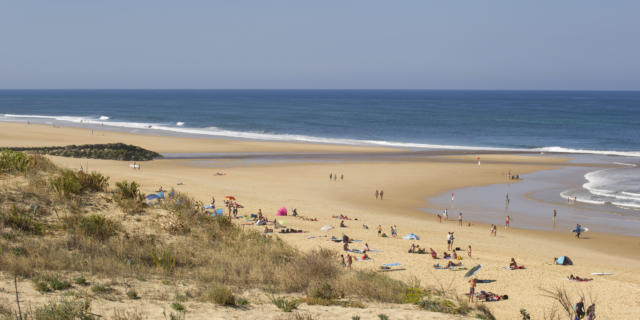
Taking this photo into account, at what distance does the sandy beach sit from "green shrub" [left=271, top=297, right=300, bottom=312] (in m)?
6.19

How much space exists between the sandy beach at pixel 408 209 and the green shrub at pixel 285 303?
6185 millimetres

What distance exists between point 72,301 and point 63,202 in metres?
6.20

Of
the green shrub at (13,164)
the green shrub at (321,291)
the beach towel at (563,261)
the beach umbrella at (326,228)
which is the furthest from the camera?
the beach umbrella at (326,228)

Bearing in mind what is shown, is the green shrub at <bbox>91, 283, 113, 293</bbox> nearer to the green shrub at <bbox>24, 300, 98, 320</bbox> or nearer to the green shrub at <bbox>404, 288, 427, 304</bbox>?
the green shrub at <bbox>24, 300, 98, 320</bbox>

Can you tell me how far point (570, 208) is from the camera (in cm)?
3119

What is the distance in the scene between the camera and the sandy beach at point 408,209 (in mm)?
16984

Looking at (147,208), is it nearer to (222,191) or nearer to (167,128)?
(222,191)

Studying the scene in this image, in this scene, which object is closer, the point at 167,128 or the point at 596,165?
the point at 596,165

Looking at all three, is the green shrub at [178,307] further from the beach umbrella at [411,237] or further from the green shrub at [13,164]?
the beach umbrella at [411,237]

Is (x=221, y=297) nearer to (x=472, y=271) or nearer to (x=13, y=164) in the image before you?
(x=13, y=164)

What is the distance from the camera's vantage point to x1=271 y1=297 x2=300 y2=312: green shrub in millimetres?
9578

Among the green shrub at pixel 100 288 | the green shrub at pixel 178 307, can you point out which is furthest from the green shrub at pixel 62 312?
the green shrub at pixel 178 307

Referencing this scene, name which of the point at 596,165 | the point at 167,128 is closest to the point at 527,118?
the point at 596,165

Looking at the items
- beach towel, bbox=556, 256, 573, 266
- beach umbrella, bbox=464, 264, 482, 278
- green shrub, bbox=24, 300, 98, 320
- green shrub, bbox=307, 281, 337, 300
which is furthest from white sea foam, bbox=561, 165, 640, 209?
green shrub, bbox=24, 300, 98, 320
